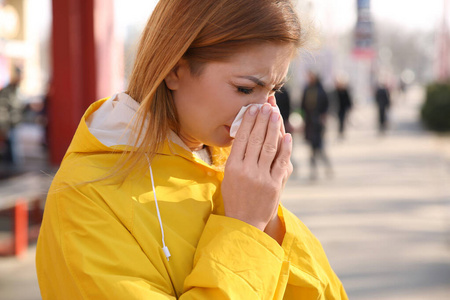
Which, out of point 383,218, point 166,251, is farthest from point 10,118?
point 166,251

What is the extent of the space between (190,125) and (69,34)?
4.19 meters

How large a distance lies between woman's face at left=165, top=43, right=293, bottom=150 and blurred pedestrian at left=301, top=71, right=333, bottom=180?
8.79 meters

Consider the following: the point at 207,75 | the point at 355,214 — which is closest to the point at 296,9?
the point at 207,75

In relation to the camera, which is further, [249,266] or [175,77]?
[175,77]

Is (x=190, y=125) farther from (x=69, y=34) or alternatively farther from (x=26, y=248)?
(x=26, y=248)

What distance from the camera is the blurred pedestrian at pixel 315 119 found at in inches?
411

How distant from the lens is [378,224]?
22.2ft

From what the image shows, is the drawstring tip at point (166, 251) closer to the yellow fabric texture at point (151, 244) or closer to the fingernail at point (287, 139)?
the yellow fabric texture at point (151, 244)

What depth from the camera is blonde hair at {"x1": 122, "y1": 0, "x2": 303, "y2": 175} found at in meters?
1.48

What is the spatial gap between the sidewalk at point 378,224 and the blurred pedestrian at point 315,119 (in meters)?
0.40

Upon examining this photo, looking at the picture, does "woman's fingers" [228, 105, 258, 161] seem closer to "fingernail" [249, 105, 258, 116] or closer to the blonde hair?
"fingernail" [249, 105, 258, 116]

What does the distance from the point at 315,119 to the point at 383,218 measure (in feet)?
12.7

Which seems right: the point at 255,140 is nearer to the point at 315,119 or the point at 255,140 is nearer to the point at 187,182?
the point at 187,182

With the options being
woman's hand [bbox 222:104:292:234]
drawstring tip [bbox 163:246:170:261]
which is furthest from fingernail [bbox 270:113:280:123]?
drawstring tip [bbox 163:246:170:261]
